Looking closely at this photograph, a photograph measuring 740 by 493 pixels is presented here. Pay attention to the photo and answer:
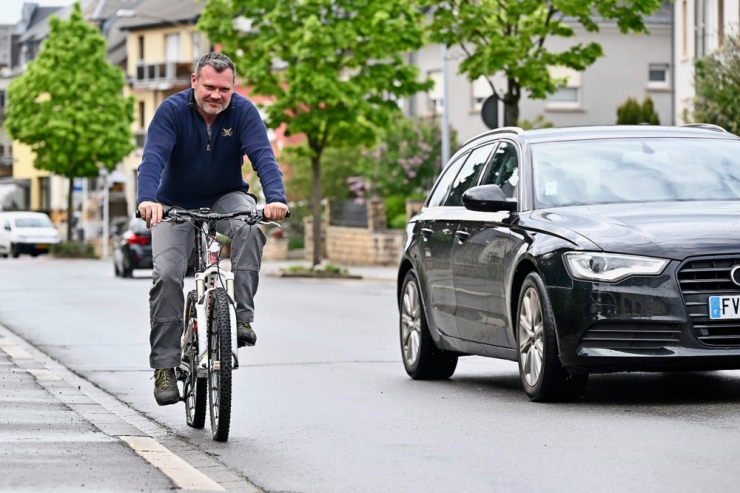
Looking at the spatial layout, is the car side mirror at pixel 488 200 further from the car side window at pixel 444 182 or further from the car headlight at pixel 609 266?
the car side window at pixel 444 182

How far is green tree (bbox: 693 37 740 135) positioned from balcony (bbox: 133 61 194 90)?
158ft

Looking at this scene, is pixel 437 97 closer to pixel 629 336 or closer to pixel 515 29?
pixel 515 29

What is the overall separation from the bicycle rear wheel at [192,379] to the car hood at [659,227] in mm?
2148

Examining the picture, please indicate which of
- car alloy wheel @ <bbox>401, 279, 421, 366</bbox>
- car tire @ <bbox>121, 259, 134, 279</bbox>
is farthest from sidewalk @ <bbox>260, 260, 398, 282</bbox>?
car alloy wheel @ <bbox>401, 279, 421, 366</bbox>

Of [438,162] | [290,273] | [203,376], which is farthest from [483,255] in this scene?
[438,162]

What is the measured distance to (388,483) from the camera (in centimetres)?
630

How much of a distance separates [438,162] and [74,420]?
38.3 metres

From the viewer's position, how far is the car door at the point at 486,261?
31.2 feet

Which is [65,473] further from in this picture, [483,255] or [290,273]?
[290,273]

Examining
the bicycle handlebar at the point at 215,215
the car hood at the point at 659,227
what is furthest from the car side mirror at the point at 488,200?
the bicycle handlebar at the point at 215,215

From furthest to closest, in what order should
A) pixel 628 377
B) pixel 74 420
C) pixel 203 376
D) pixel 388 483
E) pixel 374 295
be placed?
1. pixel 374 295
2. pixel 628 377
3. pixel 74 420
4. pixel 203 376
5. pixel 388 483

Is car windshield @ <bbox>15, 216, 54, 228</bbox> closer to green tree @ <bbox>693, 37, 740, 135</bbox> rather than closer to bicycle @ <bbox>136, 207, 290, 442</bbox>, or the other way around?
green tree @ <bbox>693, 37, 740, 135</bbox>

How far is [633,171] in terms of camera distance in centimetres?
954

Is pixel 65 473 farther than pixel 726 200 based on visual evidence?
No
